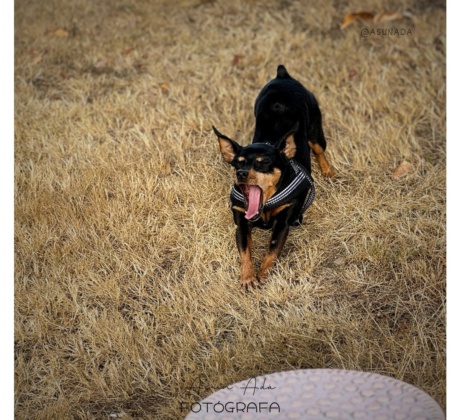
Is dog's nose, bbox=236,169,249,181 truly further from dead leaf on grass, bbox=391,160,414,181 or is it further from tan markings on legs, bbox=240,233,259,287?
dead leaf on grass, bbox=391,160,414,181

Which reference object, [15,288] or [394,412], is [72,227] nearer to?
[15,288]

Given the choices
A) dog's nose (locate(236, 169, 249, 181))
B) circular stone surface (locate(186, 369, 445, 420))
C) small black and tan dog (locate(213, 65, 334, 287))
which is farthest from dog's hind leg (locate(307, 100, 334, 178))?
circular stone surface (locate(186, 369, 445, 420))

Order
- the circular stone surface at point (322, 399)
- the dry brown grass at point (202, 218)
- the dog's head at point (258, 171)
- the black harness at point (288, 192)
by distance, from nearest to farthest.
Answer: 1. the circular stone surface at point (322, 399)
2. the dry brown grass at point (202, 218)
3. the dog's head at point (258, 171)
4. the black harness at point (288, 192)

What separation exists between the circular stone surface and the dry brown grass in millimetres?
730

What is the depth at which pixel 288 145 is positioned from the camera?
4566mm

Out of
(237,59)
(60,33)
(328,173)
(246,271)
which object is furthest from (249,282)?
(60,33)

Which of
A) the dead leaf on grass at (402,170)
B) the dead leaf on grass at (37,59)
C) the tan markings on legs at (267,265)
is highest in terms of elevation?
the dead leaf on grass at (37,59)

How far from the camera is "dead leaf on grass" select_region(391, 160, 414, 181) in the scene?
555 cm

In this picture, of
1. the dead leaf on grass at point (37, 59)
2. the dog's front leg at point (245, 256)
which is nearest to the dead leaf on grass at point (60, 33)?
the dead leaf on grass at point (37, 59)

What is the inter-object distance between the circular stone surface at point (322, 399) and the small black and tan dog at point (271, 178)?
1.32 m

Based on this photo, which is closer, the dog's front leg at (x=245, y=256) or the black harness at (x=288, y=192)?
the black harness at (x=288, y=192)

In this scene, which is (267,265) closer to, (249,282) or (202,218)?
(249,282)

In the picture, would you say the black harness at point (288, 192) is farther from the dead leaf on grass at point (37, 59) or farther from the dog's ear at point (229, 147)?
the dead leaf on grass at point (37, 59)

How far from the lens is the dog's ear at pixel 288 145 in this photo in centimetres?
448
